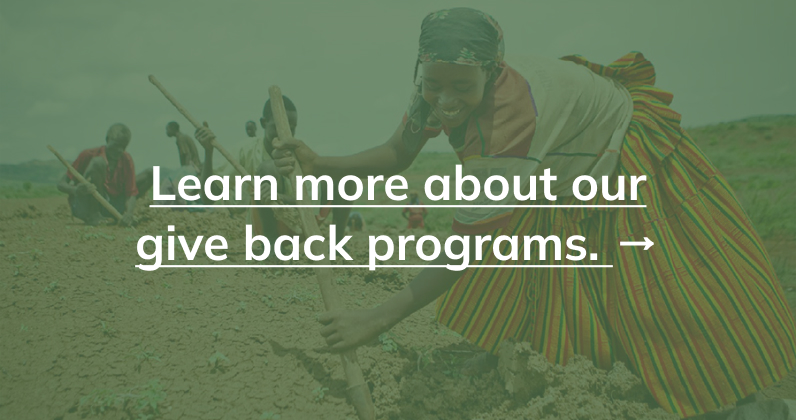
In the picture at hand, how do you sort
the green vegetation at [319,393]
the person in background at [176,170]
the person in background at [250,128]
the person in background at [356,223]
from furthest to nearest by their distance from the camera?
the person in background at [356,223]
the person in background at [250,128]
the person in background at [176,170]
the green vegetation at [319,393]

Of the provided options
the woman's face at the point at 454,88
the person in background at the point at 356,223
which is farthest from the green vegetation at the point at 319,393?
the person in background at the point at 356,223

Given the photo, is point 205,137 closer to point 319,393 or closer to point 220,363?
point 220,363

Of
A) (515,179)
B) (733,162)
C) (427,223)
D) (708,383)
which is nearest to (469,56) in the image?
(515,179)

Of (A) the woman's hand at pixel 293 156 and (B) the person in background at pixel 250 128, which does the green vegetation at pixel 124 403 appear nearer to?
(A) the woman's hand at pixel 293 156

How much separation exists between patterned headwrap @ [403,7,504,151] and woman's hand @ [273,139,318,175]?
634 mm

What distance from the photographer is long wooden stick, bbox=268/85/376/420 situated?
185cm

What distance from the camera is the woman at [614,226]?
1494mm

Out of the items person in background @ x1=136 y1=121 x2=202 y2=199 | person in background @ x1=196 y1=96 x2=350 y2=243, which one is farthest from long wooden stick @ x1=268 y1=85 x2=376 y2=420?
person in background @ x1=136 y1=121 x2=202 y2=199

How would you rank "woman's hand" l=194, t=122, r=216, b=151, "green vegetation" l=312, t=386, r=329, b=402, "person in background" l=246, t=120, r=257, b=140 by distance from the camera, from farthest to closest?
"person in background" l=246, t=120, r=257, b=140 → "woman's hand" l=194, t=122, r=216, b=151 → "green vegetation" l=312, t=386, r=329, b=402

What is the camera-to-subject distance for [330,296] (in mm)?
1926

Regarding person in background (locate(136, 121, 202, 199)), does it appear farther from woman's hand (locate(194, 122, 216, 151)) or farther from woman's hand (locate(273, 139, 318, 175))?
woman's hand (locate(273, 139, 318, 175))

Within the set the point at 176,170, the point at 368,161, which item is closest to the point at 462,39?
the point at 368,161

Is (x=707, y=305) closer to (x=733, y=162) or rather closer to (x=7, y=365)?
(x=7, y=365)

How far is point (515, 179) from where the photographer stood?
148 centimetres
